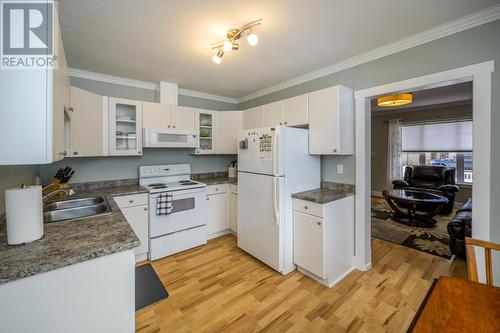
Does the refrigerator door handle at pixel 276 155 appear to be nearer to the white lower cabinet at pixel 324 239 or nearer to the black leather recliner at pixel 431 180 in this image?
the white lower cabinet at pixel 324 239

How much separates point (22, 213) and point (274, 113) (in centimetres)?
261

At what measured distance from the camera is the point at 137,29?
1.87 meters

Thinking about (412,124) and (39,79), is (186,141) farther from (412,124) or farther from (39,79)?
(412,124)

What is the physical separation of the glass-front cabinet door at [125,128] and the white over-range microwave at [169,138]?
13 centimetres

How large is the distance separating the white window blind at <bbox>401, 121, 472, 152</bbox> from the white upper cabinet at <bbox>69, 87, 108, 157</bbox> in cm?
680

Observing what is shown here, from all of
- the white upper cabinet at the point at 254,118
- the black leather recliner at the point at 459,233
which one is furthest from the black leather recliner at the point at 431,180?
the white upper cabinet at the point at 254,118

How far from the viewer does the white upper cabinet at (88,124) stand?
2.37 meters

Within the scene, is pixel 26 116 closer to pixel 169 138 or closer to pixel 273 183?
pixel 273 183

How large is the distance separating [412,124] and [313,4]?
5614 mm

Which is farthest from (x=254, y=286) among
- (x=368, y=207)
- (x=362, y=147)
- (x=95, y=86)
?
(x=95, y=86)

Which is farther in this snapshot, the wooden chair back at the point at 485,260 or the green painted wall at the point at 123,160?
the green painted wall at the point at 123,160

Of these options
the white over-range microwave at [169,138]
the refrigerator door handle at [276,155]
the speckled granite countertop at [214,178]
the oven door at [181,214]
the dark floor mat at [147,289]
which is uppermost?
the white over-range microwave at [169,138]

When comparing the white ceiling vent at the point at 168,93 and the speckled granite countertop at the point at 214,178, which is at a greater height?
the white ceiling vent at the point at 168,93

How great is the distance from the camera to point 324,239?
2.14 meters
